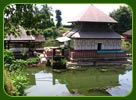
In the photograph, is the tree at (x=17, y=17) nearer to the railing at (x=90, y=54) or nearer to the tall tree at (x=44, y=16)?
the tall tree at (x=44, y=16)

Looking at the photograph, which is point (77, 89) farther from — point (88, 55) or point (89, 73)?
point (88, 55)

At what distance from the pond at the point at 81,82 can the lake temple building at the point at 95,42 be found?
0.97 meters

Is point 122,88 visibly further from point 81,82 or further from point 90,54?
point 90,54

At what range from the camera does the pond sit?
7.99m

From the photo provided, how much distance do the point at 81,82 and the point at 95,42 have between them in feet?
15.4

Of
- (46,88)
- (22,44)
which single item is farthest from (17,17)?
(22,44)

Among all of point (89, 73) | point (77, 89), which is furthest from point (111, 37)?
point (77, 89)

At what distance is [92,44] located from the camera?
13.9 m

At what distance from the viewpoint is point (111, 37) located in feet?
45.9

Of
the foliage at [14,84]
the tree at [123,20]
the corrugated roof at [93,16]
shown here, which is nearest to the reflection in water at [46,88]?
the foliage at [14,84]

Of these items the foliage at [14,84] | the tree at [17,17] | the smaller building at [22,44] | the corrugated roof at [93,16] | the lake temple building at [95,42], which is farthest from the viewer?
the smaller building at [22,44]

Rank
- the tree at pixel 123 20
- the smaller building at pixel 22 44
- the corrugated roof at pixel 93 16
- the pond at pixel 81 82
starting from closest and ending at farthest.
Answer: the pond at pixel 81 82, the corrugated roof at pixel 93 16, the smaller building at pixel 22 44, the tree at pixel 123 20

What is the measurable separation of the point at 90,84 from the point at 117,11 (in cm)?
2032

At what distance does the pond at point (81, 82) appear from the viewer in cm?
799
